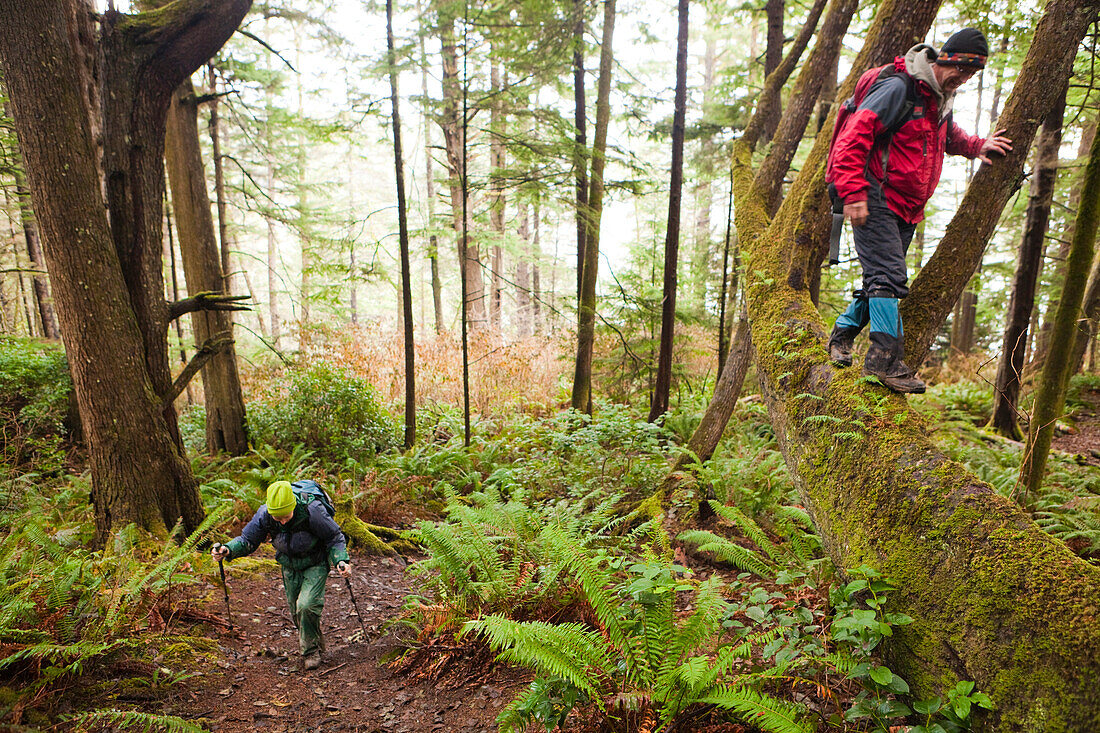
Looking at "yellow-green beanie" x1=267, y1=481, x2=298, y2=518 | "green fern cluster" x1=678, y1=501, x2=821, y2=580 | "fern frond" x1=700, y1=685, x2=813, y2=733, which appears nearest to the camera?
"fern frond" x1=700, y1=685, x2=813, y2=733

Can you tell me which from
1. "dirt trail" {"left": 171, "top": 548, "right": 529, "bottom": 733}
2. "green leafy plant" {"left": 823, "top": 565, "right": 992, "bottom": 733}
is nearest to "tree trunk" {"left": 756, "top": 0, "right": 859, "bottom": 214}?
"green leafy plant" {"left": 823, "top": 565, "right": 992, "bottom": 733}

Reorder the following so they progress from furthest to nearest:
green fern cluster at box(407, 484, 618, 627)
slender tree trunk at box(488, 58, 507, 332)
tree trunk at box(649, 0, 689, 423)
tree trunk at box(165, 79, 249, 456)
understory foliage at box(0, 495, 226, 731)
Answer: slender tree trunk at box(488, 58, 507, 332) → tree trunk at box(165, 79, 249, 456) → tree trunk at box(649, 0, 689, 423) → green fern cluster at box(407, 484, 618, 627) → understory foliage at box(0, 495, 226, 731)

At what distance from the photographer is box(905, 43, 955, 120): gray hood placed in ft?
9.96

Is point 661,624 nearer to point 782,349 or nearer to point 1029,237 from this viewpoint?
point 782,349

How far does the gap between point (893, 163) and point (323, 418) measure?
8.42 meters

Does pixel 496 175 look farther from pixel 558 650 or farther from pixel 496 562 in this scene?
pixel 558 650

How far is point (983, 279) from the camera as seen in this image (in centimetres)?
1226

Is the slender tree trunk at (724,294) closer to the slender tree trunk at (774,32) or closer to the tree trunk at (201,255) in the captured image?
the slender tree trunk at (774,32)

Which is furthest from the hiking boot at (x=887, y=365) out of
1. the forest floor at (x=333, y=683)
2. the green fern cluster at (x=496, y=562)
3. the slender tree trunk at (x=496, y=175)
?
the slender tree trunk at (x=496, y=175)

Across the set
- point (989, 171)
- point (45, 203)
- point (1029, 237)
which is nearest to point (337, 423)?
point (45, 203)

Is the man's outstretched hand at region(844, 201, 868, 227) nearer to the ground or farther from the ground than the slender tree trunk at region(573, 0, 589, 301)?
nearer to the ground

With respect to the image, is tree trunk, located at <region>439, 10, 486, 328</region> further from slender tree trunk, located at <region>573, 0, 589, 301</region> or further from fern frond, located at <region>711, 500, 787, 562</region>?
fern frond, located at <region>711, 500, 787, 562</region>

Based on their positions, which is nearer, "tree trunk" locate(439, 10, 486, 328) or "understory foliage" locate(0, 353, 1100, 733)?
"understory foliage" locate(0, 353, 1100, 733)

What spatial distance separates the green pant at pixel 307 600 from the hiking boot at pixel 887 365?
4.45 m
